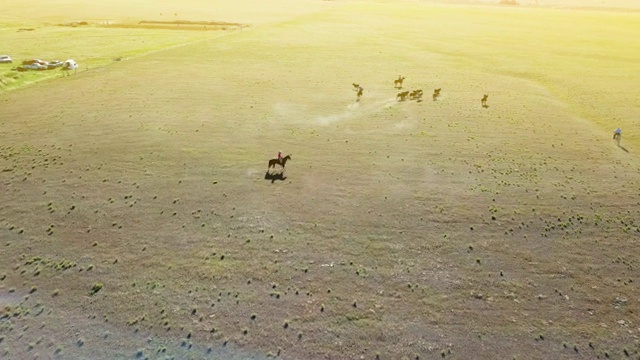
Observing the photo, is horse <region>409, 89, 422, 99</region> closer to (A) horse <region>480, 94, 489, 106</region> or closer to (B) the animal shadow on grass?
(A) horse <region>480, 94, 489, 106</region>

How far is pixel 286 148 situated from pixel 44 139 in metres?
23.5

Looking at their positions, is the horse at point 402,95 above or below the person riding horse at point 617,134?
above

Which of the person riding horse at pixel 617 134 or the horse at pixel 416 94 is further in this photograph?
the horse at pixel 416 94

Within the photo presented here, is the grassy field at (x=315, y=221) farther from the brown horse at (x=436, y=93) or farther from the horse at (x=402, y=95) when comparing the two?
the horse at (x=402, y=95)

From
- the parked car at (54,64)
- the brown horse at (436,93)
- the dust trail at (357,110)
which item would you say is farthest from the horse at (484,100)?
the parked car at (54,64)

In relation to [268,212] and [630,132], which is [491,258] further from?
[630,132]

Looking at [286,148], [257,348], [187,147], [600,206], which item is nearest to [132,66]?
[187,147]

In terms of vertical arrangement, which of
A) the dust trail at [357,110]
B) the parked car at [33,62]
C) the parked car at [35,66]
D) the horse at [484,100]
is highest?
the parked car at [33,62]

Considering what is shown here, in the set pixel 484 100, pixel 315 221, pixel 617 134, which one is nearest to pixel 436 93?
pixel 484 100

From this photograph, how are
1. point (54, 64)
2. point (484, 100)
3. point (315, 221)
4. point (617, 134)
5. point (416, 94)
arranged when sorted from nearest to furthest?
point (315, 221) < point (617, 134) < point (484, 100) < point (416, 94) < point (54, 64)

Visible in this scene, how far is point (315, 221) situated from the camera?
88.7 ft

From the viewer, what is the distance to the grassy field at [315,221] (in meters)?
18.7

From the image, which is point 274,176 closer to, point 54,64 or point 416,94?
point 416,94

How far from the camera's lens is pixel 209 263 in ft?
75.6
